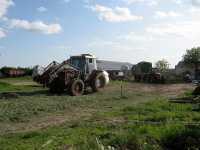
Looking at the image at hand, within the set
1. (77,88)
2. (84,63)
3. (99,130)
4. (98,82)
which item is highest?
(84,63)

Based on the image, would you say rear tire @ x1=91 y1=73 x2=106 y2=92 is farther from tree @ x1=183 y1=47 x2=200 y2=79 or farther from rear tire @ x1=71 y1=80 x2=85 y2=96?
tree @ x1=183 y1=47 x2=200 y2=79

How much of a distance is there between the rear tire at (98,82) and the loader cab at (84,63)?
0.64 meters

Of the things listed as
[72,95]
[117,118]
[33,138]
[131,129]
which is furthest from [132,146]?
[72,95]

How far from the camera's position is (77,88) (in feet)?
81.5

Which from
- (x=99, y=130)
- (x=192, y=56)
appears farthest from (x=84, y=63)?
(x=192, y=56)

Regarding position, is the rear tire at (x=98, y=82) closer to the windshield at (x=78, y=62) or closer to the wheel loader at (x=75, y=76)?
the wheel loader at (x=75, y=76)

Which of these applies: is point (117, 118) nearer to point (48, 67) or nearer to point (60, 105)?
point (60, 105)

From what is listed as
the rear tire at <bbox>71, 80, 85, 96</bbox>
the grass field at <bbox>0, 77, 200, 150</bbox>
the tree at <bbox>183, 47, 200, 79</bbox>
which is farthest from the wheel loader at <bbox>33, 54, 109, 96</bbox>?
the tree at <bbox>183, 47, 200, 79</bbox>

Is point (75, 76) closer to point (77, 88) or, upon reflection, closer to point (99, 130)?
point (77, 88)

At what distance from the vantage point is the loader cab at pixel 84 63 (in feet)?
87.8

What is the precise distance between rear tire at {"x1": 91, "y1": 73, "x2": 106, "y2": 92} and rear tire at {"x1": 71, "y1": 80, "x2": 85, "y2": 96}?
1.71m

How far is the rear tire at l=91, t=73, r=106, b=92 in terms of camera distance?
26.8 metres

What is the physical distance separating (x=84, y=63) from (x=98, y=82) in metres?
1.57

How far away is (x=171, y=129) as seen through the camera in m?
10.9
